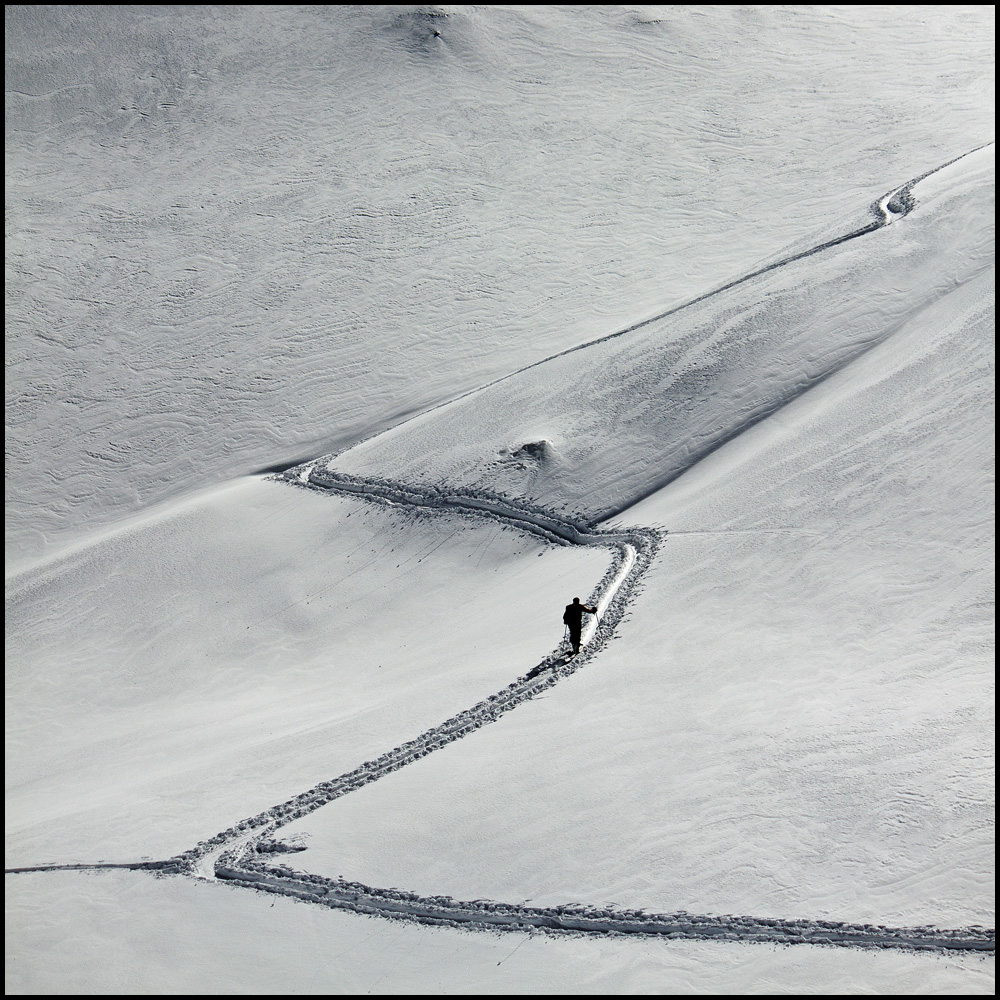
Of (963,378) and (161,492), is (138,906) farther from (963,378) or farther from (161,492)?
(161,492)

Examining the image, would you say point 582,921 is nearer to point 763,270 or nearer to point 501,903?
point 501,903

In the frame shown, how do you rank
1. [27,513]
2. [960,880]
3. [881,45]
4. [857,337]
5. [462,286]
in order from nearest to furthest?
[960,880], [857,337], [27,513], [462,286], [881,45]

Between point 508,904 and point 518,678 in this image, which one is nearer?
point 508,904

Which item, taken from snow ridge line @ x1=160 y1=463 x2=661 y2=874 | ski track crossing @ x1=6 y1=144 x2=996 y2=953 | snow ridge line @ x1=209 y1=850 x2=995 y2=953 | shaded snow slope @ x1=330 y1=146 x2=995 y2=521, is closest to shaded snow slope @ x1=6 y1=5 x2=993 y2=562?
shaded snow slope @ x1=330 y1=146 x2=995 y2=521

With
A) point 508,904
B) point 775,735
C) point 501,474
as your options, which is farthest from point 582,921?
point 501,474

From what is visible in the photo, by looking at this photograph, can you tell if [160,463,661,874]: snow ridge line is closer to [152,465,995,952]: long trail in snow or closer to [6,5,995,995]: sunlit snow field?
[152,465,995,952]: long trail in snow

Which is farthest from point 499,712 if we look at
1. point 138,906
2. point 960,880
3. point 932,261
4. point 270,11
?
point 270,11
